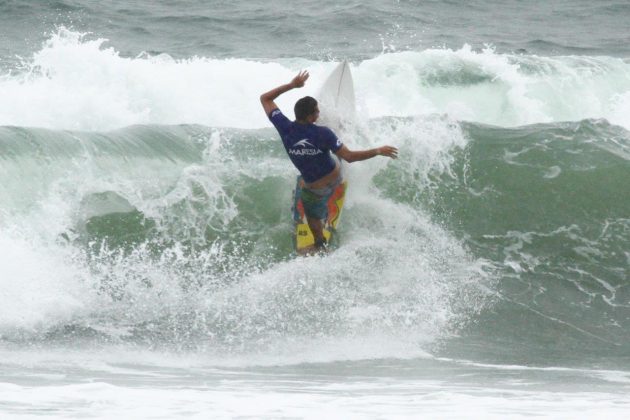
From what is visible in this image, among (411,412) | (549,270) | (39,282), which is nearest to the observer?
(411,412)

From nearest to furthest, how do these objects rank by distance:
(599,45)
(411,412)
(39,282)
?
(411,412)
(39,282)
(599,45)

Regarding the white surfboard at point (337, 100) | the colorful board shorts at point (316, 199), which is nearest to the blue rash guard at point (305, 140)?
the colorful board shorts at point (316, 199)

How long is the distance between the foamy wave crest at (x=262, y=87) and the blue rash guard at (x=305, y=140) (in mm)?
4130

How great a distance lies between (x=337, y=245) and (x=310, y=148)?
3.60 ft

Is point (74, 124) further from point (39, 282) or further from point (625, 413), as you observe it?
point (625, 413)

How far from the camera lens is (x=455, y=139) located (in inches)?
382

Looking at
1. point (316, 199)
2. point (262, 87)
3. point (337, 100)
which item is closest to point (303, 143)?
point (316, 199)

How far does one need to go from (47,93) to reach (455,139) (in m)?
5.43

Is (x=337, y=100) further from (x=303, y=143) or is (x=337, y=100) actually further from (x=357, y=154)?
(x=357, y=154)

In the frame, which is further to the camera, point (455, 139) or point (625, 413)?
point (455, 139)

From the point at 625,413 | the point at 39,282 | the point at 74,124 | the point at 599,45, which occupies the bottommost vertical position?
the point at 625,413

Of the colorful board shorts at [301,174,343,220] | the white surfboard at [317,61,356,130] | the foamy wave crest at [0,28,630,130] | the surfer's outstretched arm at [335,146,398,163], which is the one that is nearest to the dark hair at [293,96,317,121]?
the surfer's outstretched arm at [335,146,398,163]

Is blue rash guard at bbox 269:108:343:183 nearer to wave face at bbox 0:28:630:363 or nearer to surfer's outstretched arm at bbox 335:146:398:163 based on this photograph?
surfer's outstretched arm at bbox 335:146:398:163

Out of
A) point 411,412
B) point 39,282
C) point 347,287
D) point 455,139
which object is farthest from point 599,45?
point 411,412
